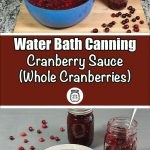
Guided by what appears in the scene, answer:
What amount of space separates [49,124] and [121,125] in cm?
17

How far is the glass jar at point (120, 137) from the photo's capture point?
3.39 ft

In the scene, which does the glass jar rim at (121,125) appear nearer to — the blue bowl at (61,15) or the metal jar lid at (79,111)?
the metal jar lid at (79,111)

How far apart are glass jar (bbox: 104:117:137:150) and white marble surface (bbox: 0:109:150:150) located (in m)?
0.05

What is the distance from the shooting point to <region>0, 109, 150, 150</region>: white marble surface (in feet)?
3.60

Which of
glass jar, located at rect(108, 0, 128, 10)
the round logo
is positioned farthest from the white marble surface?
glass jar, located at rect(108, 0, 128, 10)

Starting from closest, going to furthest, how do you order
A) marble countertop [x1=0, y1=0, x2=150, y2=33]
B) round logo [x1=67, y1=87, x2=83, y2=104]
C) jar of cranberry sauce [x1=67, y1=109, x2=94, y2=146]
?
1. round logo [x1=67, y1=87, x2=83, y2=104]
2. jar of cranberry sauce [x1=67, y1=109, x2=94, y2=146]
3. marble countertop [x1=0, y1=0, x2=150, y2=33]

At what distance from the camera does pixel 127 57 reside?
96cm

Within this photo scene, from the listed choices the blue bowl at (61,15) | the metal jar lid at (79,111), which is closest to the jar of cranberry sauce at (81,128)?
the metal jar lid at (79,111)

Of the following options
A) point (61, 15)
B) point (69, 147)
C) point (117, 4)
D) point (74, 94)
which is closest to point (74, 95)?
point (74, 94)

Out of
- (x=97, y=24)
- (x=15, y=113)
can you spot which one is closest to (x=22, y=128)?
(x=15, y=113)

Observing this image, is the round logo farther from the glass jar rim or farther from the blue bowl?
the blue bowl

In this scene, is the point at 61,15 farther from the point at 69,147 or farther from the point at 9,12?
the point at 69,147

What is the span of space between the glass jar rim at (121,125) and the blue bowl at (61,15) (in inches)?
10.0

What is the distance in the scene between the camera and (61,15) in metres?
1.18
